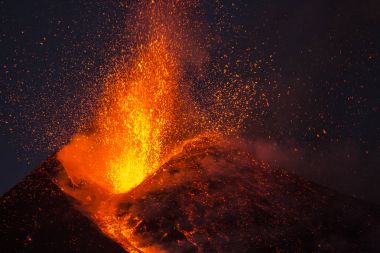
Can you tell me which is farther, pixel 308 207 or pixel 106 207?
pixel 308 207

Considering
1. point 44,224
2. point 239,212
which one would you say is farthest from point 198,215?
point 44,224

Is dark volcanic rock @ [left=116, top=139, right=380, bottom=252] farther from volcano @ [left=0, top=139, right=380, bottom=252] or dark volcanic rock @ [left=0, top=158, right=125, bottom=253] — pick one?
dark volcanic rock @ [left=0, top=158, right=125, bottom=253]

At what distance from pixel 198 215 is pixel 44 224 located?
2.16 meters

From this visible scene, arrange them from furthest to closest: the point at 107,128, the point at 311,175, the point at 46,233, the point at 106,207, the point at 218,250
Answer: the point at 311,175, the point at 107,128, the point at 106,207, the point at 218,250, the point at 46,233

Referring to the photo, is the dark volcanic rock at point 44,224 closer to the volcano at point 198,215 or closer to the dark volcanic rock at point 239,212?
the volcano at point 198,215

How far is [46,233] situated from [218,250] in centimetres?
218

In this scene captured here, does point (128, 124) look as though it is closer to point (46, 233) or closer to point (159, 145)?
point (159, 145)

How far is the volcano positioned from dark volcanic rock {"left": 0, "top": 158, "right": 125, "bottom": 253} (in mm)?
12

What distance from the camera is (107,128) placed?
848 cm

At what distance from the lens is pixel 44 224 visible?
4883mm

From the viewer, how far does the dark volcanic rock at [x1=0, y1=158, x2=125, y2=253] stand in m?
4.60

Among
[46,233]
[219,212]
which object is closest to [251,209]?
[219,212]

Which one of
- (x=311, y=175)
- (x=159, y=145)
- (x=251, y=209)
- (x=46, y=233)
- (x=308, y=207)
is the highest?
(x=311, y=175)

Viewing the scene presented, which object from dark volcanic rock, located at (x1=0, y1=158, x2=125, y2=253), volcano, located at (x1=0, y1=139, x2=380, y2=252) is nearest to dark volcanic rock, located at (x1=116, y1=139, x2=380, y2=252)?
volcano, located at (x1=0, y1=139, x2=380, y2=252)
